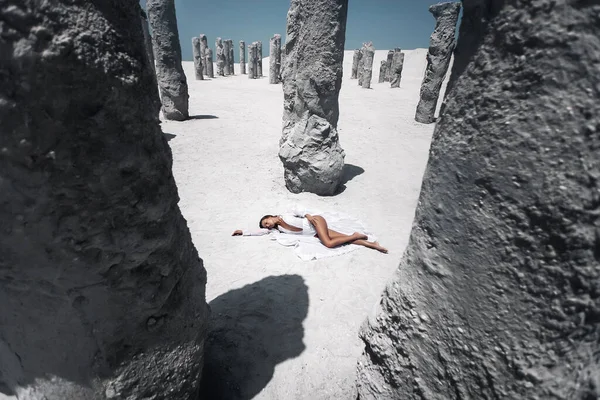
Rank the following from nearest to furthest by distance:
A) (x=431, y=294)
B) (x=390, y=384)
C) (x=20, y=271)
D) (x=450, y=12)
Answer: (x=20, y=271) < (x=431, y=294) < (x=390, y=384) < (x=450, y=12)

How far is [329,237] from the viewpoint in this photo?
380 centimetres

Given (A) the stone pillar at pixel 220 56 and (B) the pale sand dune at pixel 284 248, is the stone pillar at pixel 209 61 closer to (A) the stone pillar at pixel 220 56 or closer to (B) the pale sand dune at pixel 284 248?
(A) the stone pillar at pixel 220 56

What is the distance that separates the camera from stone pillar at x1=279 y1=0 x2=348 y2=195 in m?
4.34

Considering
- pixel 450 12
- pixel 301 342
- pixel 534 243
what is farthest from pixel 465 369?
pixel 450 12

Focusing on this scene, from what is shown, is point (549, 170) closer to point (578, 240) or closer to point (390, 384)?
point (578, 240)

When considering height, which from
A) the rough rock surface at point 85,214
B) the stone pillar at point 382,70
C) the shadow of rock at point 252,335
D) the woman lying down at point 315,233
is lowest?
the shadow of rock at point 252,335

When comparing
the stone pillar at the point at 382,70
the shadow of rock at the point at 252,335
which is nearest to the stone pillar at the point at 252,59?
the stone pillar at the point at 382,70

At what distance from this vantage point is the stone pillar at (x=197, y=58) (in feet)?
65.9

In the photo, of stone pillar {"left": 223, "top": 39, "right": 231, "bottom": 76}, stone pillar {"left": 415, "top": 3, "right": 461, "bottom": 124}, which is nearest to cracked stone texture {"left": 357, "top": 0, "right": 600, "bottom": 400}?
stone pillar {"left": 415, "top": 3, "right": 461, "bottom": 124}

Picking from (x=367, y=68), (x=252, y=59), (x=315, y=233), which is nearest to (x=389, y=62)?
(x=367, y=68)

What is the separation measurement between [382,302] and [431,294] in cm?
34

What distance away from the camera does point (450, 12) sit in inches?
337

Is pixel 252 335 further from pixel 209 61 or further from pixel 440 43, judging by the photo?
pixel 209 61

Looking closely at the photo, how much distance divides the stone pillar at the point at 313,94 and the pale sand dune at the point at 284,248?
427 mm
